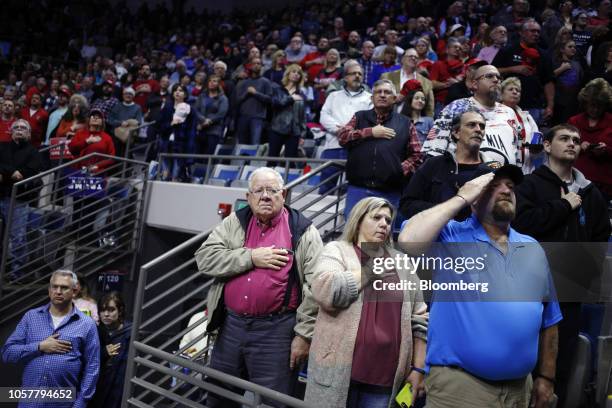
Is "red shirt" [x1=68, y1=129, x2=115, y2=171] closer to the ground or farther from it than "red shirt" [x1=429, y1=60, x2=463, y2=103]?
closer to the ground

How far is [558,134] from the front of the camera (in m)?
4.07

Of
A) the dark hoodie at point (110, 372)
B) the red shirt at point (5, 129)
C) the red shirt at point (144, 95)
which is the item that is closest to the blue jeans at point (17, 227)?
the red shirt at point (5, 129)

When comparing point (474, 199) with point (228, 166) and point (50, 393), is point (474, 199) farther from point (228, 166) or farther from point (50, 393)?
point (228, 166)

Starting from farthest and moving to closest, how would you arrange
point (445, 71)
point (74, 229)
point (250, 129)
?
point (74, 229), point (250, 129), point (445, 71)

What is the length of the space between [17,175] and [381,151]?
515 centimetres

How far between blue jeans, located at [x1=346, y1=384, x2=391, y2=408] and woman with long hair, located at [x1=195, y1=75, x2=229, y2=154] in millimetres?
6457

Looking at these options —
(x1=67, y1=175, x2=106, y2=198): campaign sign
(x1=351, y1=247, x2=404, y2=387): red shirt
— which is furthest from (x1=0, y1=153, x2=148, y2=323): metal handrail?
(x1=351, y1=247, x2=404, y2=387): red shirt

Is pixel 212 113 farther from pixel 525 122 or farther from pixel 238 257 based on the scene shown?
pixel 238 257

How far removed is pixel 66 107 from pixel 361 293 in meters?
9.13

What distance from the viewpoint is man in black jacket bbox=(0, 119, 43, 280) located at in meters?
8.84

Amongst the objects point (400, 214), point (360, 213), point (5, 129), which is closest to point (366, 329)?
point (360, 213)

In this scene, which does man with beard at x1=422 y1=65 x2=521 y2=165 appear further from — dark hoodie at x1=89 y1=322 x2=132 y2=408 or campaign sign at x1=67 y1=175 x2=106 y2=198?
campaign sign at x1=67 y1=175 x2=106 y2=198

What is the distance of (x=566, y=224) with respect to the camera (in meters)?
3.83

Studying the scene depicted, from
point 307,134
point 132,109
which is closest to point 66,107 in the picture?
point 132,109
